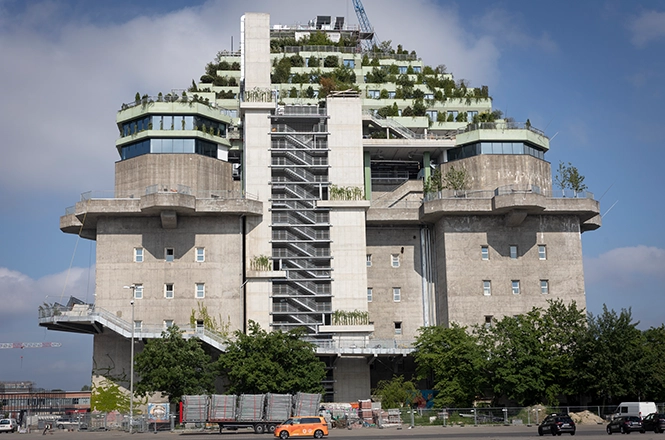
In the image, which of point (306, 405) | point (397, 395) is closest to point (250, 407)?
point (306, 405)

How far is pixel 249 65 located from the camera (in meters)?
86.3

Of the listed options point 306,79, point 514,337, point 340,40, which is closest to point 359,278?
point 514,337

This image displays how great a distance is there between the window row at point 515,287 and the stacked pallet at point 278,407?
27.7m

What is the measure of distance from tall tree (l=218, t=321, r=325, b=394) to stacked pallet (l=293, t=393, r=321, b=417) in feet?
14.5

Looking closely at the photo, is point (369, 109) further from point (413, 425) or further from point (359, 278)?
point (413, 425)

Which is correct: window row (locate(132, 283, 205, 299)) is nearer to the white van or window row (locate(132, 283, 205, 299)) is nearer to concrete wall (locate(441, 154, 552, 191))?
concrete wall (locate(441, 154, 552, 191))

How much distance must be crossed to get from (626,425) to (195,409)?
3183cm

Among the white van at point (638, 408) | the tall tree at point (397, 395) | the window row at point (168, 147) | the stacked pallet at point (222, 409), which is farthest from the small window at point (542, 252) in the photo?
the stacked pallet at point (222, 409)

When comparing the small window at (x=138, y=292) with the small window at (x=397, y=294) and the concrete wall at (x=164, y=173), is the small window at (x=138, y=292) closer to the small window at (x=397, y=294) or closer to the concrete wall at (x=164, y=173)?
the concrete wall at (x=164, y=173)

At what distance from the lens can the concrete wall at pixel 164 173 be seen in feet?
274

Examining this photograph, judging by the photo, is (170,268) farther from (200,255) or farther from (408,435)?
(408,435)

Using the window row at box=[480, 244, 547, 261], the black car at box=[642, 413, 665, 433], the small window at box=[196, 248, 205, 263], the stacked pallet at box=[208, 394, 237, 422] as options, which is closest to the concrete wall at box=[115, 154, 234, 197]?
the small window at box=[196, 248, 205, 263]

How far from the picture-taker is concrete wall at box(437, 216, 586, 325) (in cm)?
8206

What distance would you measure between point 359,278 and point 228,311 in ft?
44.8
